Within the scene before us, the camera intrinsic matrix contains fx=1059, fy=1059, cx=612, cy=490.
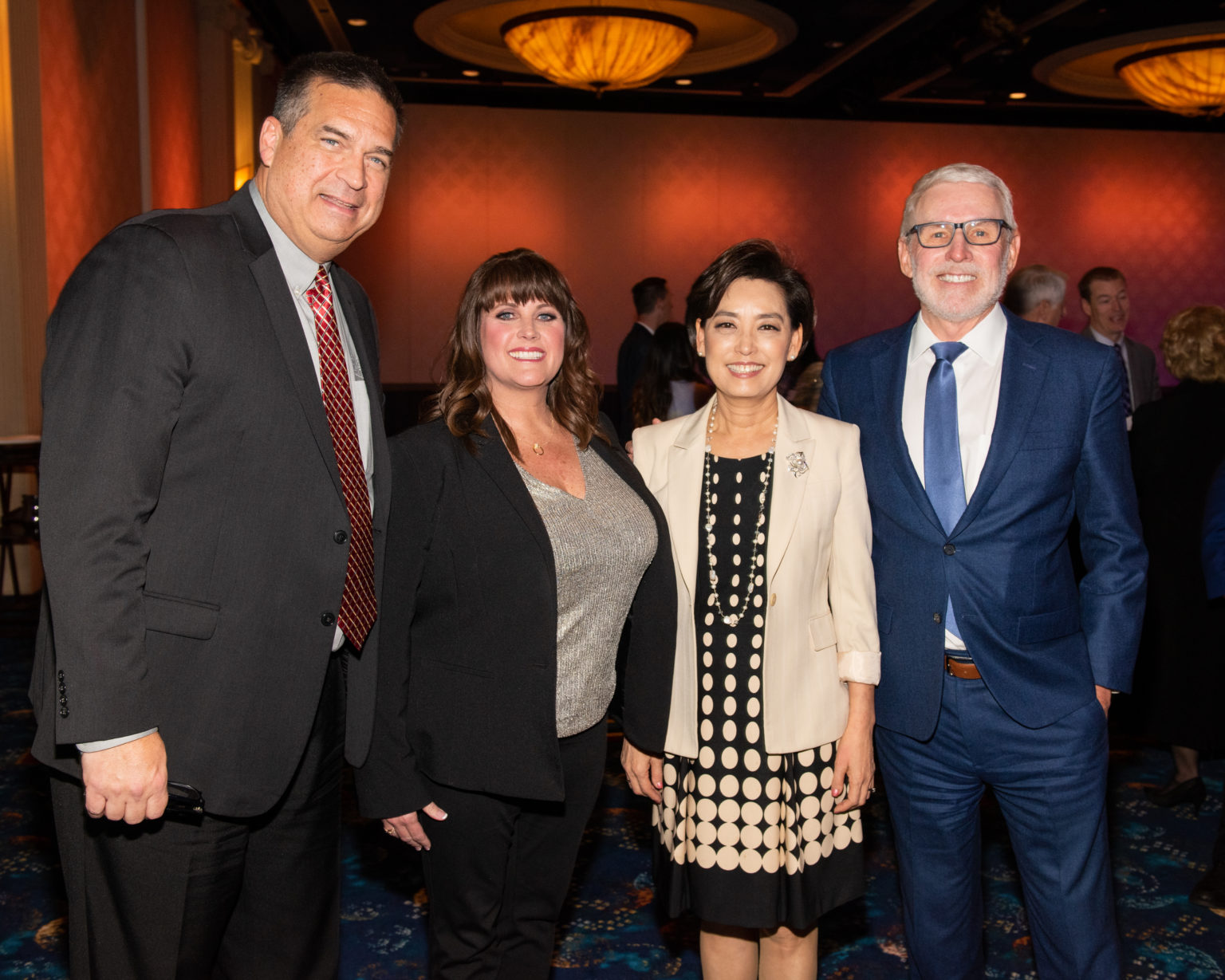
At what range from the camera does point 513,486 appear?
202cm

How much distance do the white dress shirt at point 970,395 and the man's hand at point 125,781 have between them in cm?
147

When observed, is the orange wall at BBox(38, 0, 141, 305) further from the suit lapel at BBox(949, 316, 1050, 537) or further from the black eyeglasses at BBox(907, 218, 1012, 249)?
the suit lapel at BBox(949, 316, 1050, 537)

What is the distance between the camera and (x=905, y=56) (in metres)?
10.4

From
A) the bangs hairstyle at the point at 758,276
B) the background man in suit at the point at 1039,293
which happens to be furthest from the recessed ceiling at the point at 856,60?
the bangs hairstyle at the point at 758,276

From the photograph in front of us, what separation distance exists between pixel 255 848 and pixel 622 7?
8.26m

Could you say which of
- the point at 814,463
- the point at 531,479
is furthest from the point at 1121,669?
the point at 531,479

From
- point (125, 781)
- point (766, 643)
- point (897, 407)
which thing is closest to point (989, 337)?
point (897, 407)

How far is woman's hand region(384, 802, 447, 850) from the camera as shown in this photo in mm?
2006

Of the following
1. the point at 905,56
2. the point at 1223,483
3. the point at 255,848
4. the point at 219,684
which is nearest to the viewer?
the point at 219,684

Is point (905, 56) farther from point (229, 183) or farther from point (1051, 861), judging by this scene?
point (1051, 861)

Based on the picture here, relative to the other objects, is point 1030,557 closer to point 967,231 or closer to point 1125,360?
point 967,231

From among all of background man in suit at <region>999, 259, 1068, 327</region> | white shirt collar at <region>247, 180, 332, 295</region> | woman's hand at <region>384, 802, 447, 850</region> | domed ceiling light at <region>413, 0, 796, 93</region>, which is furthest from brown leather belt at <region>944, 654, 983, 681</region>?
domed ceiling light at <region>413, 0, 796, 93</region>

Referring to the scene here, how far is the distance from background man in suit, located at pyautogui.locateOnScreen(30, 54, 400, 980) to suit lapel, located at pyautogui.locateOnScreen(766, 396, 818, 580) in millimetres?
776

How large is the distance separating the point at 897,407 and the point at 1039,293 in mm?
3001
